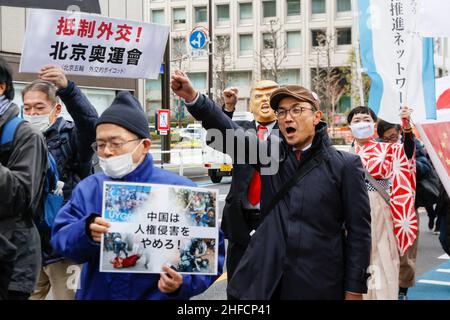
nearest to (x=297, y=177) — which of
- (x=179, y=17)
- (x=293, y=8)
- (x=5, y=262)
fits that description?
(x=5, y=262)

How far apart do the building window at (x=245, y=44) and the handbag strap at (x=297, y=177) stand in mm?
56713

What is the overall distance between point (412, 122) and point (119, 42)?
8.56 ft

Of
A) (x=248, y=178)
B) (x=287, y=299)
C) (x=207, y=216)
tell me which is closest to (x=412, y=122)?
(x=248, y=178)

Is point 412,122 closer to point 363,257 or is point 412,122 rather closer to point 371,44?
point 371,44

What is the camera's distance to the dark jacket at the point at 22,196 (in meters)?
2.76

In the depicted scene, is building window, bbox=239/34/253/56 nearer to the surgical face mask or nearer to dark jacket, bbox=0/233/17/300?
the surgical face mask

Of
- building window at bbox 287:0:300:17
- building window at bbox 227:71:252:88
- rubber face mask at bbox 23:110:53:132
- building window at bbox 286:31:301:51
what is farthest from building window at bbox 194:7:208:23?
rubber face mask at bbox 23:110:53:132

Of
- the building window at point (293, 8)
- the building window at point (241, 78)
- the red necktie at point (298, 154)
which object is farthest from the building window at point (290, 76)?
the red necktie at point (298, 154)

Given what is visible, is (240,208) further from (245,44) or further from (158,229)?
(245,44)

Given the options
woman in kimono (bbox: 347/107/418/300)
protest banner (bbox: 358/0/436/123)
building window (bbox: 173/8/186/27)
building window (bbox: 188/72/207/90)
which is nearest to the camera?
woman in kimono (bbox: 347/107/418/300)

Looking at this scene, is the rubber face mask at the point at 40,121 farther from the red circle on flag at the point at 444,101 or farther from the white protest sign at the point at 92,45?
the red circle on flag at the point at 444,101

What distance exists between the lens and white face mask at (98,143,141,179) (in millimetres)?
2721

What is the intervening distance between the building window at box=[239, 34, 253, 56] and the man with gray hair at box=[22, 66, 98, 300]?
55817 millimetres

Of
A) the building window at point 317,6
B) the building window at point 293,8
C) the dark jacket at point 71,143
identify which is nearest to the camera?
the dark jacket at point 71,143
